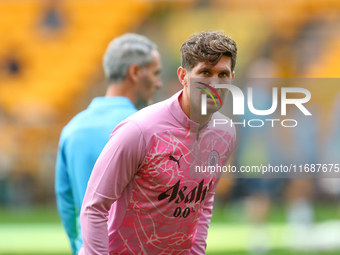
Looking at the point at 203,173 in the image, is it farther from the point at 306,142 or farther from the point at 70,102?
the point at 70,102

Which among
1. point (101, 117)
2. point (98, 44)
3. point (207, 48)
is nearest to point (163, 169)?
point (207, 48)

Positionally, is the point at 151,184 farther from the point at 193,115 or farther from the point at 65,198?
the point at 65,198

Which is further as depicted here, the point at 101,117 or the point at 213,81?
the point at 101,117

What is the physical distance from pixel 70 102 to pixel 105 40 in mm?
2313

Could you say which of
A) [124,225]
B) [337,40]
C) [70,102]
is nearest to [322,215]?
[337,40]

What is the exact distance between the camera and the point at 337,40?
13430mm

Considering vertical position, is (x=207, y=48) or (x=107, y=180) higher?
(x=207, y=48)

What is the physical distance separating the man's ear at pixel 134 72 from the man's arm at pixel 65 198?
66 cm

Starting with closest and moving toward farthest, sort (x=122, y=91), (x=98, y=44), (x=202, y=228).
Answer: (x=202, y=228) < (x=122, y=91) < (x=98, y=44)

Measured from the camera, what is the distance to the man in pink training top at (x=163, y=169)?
190 cm

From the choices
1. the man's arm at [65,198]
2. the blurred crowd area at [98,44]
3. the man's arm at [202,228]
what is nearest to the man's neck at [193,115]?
the man's arm at [202,228]

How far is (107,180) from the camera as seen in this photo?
A: 1.89m

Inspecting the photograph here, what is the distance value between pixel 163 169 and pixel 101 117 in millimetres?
892

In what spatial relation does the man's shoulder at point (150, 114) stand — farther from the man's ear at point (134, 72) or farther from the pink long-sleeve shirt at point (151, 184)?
the man's ear at point (134, 72)
